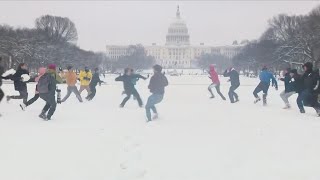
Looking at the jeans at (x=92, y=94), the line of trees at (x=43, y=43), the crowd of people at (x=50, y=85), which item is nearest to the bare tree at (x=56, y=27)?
the line of trees at (x=43, y=43)

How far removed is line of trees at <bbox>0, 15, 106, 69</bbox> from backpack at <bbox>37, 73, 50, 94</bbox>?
1789 inches

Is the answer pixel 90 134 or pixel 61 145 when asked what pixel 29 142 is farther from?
pixel 90 134

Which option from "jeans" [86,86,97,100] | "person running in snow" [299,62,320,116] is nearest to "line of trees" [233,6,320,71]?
"jeans" [86,86,97,100]

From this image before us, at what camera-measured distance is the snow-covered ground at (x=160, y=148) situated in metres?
7.26

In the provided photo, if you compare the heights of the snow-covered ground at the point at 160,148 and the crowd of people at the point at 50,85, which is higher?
the crowd of people at the point at 50,85

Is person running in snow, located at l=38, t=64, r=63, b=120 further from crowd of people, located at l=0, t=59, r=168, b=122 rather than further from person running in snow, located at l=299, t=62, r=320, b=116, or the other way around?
person running in snow, located at l=299, t=62, r=320, b=116

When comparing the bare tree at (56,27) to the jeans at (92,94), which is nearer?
the jeans at (92,94)

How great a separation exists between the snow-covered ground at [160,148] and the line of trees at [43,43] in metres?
47.2

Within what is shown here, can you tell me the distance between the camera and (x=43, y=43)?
67125mm

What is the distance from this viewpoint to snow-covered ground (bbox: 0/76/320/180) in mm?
7262

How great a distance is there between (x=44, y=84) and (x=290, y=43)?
176ft

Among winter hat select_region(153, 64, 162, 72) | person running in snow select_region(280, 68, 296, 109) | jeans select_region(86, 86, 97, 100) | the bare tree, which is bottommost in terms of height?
jeans select_region(86, 86, 97, 100)

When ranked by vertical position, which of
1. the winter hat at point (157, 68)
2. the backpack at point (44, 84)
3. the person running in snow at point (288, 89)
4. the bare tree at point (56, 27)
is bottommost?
the person running in snow at point (288, 89)

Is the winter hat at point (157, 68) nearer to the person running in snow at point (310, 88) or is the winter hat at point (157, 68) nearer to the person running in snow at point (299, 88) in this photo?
the person running in snow at point (310, 88)
